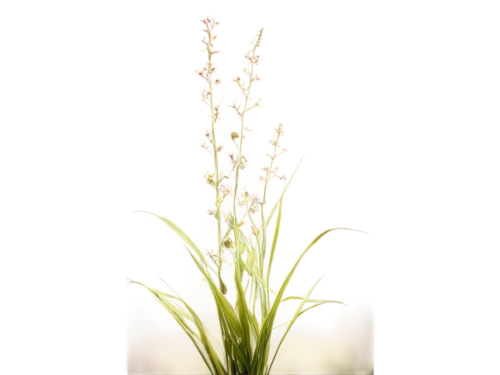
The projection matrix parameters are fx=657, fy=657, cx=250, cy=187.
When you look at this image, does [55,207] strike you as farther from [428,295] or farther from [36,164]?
[428,295]

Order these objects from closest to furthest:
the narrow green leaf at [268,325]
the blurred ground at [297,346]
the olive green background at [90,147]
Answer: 1. the narrow green leaf at [268,325]
2. the blurred ground at [297,346]
3. the olive green background at [90,147]

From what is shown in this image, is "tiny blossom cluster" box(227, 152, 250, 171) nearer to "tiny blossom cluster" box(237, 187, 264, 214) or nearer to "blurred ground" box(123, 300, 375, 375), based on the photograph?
"tiny blossom cluster" box(237, 187, 264, 214)

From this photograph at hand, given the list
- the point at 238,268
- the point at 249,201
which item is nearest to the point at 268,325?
the point at 238,268

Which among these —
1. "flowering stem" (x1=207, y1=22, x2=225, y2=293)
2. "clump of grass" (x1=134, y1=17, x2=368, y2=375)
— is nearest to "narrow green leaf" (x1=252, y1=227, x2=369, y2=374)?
"clump of grass" (x1=134, y1=17, x2=368, y2=375)

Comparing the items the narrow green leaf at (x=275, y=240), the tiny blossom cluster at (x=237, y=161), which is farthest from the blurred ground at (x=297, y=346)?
the tiny blossom cluster at (x=237, y=161)

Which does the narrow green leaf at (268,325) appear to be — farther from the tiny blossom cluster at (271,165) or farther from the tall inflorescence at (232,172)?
the tiny blossom cluster at (271,165)
